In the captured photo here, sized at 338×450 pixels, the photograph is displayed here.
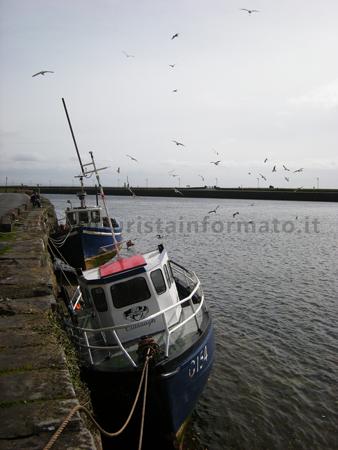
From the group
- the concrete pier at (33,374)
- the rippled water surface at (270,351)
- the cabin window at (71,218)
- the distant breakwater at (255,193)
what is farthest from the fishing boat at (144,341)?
the distant breakwater at (255,193)

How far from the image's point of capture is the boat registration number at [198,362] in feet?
28.2

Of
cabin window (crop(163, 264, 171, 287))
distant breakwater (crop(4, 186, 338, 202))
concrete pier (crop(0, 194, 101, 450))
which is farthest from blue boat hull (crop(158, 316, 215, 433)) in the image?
distant breakwater (crop(4, 186, 338, 202))

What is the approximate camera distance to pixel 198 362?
8.93 m

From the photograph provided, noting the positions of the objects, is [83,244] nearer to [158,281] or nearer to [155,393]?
[158,281]

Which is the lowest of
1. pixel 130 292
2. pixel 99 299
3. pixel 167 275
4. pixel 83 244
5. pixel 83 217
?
pixel 83 244

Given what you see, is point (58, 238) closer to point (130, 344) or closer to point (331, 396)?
point (130, 344)

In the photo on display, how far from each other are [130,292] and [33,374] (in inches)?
156

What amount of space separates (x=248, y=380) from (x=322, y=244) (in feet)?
91.0

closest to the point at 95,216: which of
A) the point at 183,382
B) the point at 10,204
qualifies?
the point at 10,204

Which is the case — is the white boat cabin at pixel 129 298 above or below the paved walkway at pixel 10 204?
below

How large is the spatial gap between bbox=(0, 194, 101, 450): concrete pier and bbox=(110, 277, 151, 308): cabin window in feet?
4.91

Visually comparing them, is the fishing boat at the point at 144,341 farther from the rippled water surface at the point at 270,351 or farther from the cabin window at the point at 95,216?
the cabin window at the point at 95,216

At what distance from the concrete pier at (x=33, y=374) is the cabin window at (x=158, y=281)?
2467mm

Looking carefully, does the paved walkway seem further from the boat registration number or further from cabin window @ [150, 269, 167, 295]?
the boat registration number
